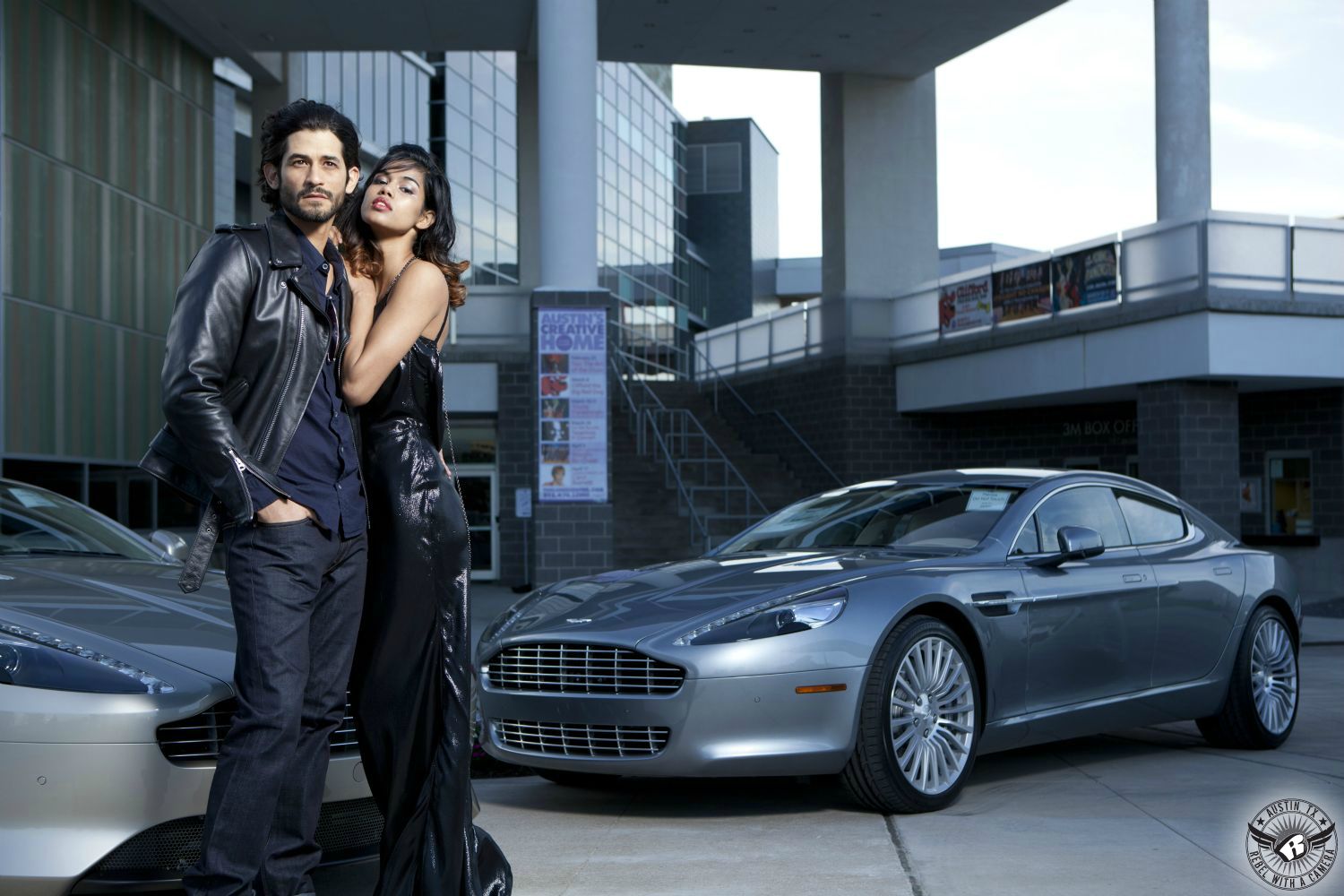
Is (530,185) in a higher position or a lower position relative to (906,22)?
lower

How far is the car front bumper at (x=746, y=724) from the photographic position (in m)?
5.07

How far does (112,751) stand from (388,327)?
1.16m

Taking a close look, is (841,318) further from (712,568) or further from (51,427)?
(712,568)

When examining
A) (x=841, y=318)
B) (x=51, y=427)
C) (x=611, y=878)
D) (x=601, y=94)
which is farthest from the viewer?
(x=601, y=94)

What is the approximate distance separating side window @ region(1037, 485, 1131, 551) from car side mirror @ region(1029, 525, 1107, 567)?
13cm

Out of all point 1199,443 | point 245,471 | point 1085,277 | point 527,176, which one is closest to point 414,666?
point 245,471

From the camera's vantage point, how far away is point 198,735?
347 centimetres

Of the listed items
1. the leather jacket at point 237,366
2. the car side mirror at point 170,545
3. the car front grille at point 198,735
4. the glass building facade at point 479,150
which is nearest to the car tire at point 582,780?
the car side mirror at point 170,545

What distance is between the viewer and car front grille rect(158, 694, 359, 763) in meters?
3.40

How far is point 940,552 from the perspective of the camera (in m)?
6.03

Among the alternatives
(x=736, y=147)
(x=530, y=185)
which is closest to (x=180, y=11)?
(x=530, y=185)

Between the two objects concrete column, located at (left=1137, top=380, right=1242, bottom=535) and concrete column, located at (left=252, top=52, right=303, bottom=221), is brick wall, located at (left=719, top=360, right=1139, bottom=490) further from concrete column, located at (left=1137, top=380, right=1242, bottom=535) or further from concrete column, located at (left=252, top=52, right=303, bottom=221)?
concrete column, located at (left=252, top=52, right=303, bottom=221)

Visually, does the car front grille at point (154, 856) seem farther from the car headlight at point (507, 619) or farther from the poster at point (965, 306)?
the poster at point (965, 306)

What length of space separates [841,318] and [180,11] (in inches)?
430
